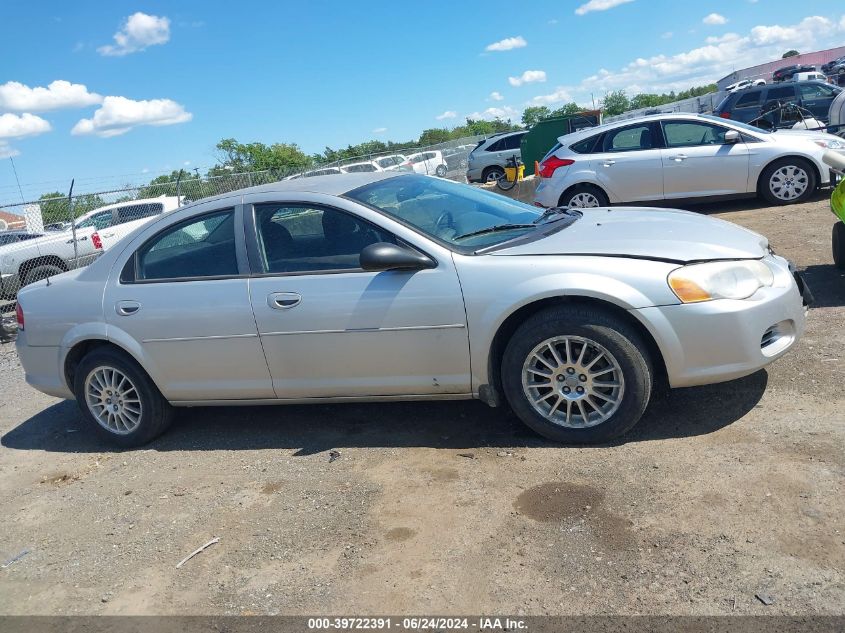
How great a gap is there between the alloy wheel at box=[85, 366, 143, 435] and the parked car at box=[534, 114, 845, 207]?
791 centimetres

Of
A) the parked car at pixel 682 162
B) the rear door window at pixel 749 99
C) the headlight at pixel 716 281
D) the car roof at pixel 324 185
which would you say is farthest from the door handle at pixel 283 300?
the rear door window at pixel 749 99

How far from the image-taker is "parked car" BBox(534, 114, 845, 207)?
1060 cm

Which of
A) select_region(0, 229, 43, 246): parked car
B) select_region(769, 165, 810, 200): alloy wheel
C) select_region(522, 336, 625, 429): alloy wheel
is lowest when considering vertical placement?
select_region(522, 336, 625, 429): alloy wheel

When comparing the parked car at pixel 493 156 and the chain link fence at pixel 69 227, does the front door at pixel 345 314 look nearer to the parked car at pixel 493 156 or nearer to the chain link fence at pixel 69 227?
the chain link fence at pixel 69 227

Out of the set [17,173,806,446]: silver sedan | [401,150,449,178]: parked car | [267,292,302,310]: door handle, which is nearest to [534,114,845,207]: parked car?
[17,173,806,446]: silver sedan

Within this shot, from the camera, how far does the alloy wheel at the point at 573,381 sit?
3.97 metres

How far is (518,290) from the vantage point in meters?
4.00

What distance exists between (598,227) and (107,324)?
324 cm

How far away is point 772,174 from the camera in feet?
34.9

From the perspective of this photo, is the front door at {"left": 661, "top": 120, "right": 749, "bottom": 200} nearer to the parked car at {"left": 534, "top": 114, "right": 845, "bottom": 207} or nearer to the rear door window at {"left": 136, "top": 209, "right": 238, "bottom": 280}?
the parked car at {"left": 534, "top": 114, "right": 845, "bottom": 207}

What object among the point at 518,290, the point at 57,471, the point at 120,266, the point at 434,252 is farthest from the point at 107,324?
the point at 518,290

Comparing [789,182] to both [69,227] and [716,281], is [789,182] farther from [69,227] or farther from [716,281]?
[69,227]

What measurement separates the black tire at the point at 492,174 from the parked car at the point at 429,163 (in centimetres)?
281

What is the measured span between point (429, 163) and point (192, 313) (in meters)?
23.0
